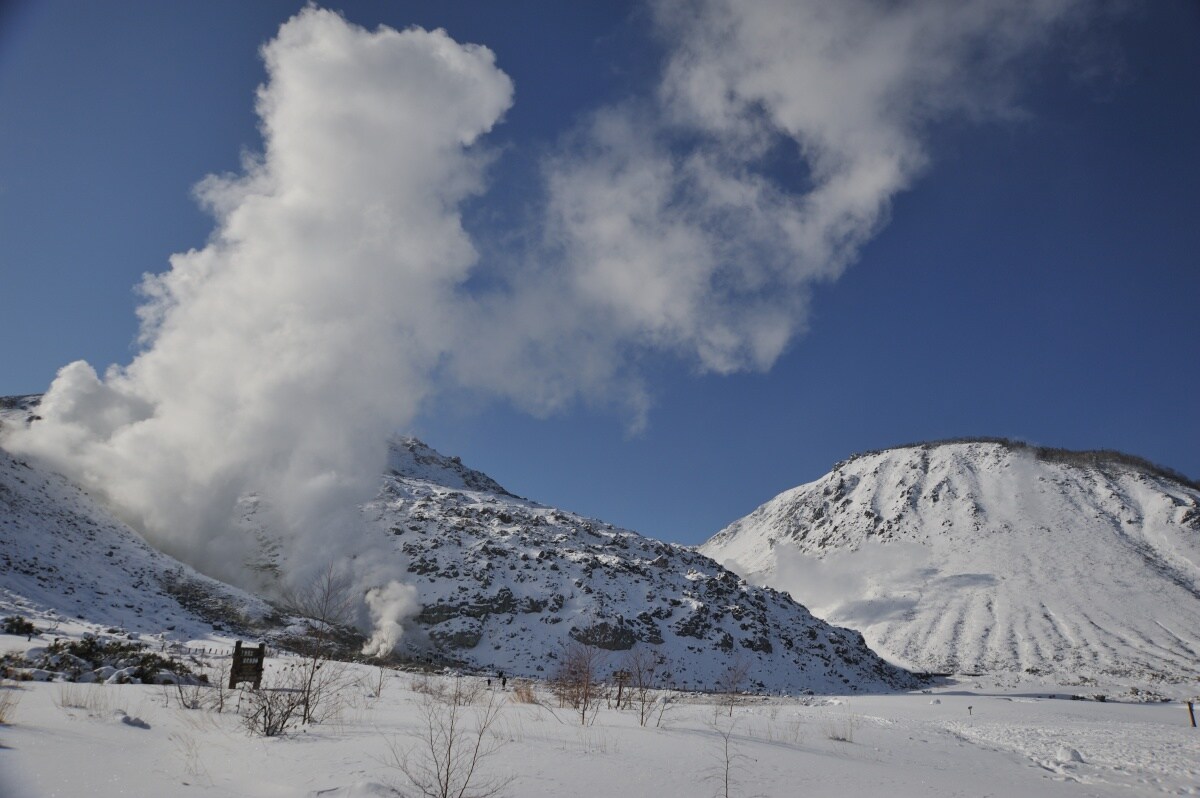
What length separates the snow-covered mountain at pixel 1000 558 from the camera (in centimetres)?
6625

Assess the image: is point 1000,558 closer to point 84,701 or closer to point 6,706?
point 84,701

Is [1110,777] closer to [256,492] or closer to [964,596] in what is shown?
[256,492]

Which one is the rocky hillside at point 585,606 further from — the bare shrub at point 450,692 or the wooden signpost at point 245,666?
the wooden signpost at point 245,666

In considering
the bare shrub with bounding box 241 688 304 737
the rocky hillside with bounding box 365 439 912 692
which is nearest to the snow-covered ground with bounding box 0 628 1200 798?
the bare shrub with bounding box 241 688 304 737

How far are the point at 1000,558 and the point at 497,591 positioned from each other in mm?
81506

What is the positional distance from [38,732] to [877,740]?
1248 cm

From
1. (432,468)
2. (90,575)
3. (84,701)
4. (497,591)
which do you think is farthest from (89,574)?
(432,468)

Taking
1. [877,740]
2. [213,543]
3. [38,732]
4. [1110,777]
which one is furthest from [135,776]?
[213,543]

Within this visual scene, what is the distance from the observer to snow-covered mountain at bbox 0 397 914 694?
3294 cm

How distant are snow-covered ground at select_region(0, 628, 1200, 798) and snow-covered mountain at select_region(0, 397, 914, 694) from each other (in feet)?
83.4

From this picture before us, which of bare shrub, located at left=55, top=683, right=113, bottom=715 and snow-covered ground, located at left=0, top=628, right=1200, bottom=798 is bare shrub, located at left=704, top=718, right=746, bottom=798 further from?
bare shrub, located at left=55, top=683, right=113, bottom=715

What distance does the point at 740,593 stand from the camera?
56.8m

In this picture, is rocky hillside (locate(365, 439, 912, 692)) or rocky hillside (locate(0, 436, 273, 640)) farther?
rocky hillside (locate(365, 439, 912, 692))

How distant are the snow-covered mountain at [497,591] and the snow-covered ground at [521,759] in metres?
25.4
